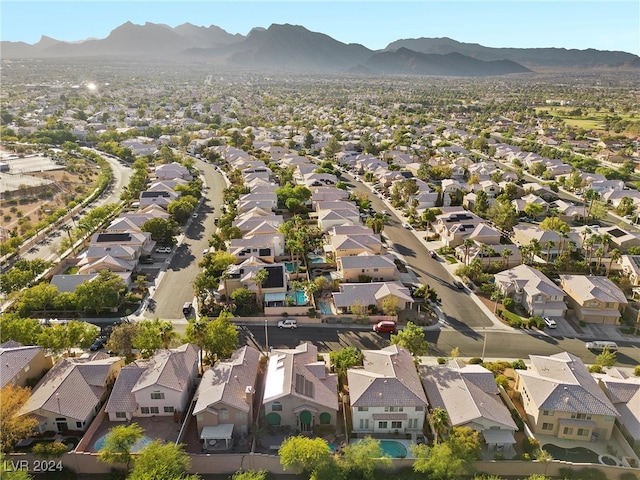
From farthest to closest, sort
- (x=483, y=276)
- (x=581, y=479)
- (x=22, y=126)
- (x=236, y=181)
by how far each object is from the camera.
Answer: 1. (x=22, y=126)
2. (x=236, y=181)
3. (x=483, y=276)
4. (x=581, y=479)

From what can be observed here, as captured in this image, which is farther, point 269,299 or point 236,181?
point 236,181

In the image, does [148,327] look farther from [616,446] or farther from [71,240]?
[616,446]

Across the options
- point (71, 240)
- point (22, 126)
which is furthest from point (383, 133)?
point (22, 126)

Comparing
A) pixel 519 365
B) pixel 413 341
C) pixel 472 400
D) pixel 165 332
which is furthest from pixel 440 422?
pixel 165 332

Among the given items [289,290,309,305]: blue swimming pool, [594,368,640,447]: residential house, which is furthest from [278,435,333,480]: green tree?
[594,368,640,447]: residential house

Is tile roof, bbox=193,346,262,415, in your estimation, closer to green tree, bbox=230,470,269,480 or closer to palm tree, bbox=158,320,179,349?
green tree, bbox=230,470,269,480

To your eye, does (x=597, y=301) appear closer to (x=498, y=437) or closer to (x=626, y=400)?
(x=626, y=400)
